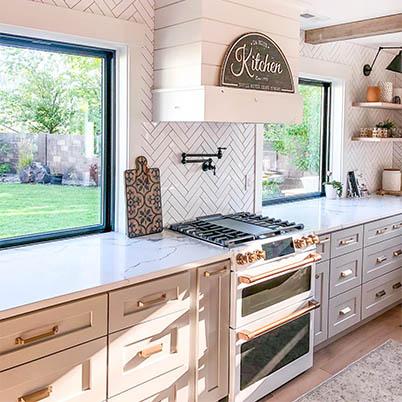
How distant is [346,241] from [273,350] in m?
1.05

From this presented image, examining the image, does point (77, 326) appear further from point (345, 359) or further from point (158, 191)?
point (345, 359)

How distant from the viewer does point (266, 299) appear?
2.76m

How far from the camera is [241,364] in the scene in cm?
265

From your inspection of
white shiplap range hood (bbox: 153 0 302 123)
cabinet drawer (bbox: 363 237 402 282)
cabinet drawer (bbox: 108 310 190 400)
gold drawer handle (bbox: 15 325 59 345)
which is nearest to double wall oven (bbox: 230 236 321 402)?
cabinet drawer (bbox: 108 310 190 400)

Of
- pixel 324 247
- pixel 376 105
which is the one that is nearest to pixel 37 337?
pixel 324 247

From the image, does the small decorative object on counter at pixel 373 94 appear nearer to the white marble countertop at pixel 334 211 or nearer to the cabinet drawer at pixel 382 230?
the white marble countertop at pixel 334 211

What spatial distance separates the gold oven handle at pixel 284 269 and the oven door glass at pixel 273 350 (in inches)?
13.1

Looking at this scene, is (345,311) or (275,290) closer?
(275,290)

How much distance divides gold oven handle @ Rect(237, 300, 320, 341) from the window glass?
1288 mm

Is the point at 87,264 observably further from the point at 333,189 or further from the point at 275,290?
the point at 333,189

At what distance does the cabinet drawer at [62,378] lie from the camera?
1777 millimetres

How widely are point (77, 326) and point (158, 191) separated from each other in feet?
3.91

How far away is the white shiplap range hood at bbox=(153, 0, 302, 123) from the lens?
2.64 meters

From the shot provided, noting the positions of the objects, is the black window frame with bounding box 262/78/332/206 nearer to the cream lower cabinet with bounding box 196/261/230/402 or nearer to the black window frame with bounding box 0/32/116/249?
the black window frame with bounding box 0/32/116/249
